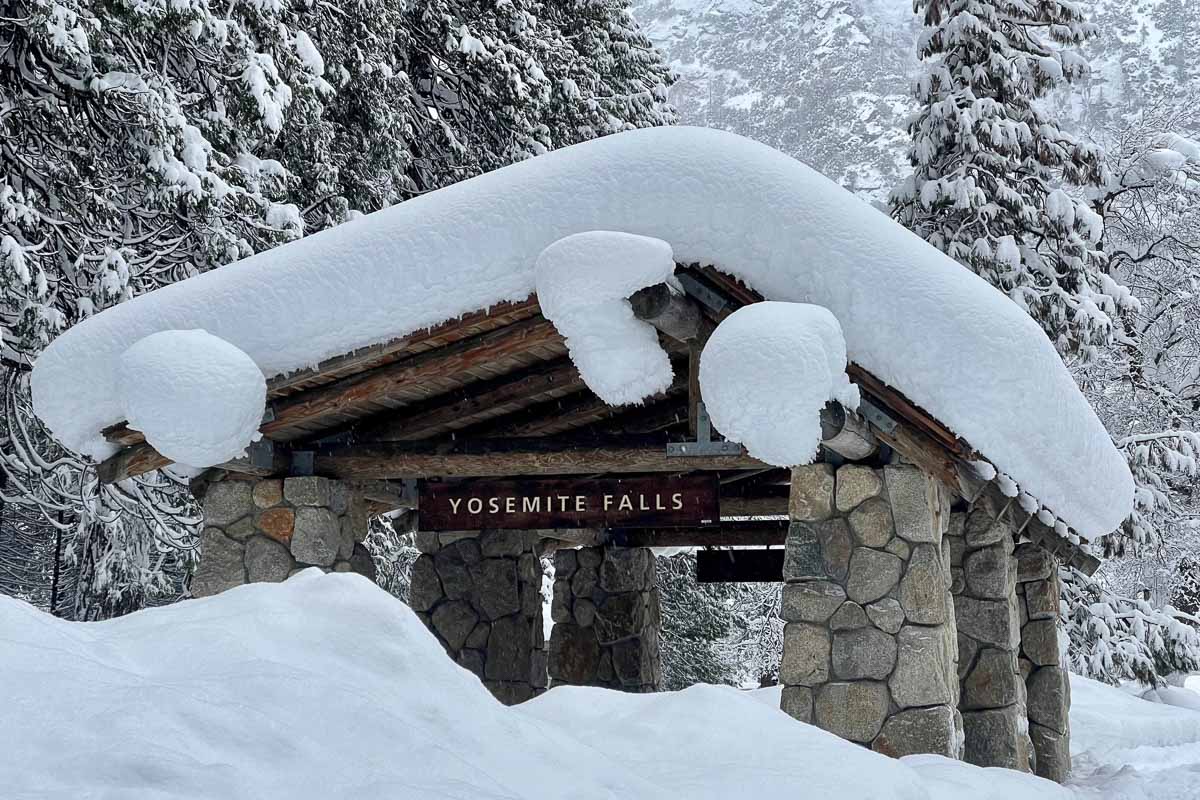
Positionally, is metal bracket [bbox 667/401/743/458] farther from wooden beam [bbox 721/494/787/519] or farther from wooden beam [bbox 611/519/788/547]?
wooden beam [bbox 611/519/788/547]

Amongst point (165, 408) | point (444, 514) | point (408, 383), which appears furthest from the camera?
point (444, 514)

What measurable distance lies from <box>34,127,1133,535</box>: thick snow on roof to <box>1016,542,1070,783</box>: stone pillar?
256cm

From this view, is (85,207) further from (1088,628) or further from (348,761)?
(1088,628)

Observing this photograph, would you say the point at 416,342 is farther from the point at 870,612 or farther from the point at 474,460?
the point at 870,612

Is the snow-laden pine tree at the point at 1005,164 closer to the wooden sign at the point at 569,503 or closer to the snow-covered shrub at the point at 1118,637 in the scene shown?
the snow-covered shrub at the point at 1118,637

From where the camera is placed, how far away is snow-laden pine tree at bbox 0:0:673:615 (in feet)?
33.3

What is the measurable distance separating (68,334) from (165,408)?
49.5 inches

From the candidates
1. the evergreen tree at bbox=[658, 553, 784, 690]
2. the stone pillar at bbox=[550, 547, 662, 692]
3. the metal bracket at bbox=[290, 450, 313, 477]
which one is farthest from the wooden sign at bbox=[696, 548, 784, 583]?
the evergreen tree at bbox=[658, 553, 784, 690]

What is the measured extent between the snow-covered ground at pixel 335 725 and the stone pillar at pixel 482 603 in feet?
20.4

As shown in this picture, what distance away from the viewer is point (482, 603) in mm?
12016

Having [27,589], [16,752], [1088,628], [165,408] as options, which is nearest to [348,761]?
[16,752]

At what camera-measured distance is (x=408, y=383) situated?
7.71m

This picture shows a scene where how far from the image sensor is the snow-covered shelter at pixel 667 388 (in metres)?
6.61

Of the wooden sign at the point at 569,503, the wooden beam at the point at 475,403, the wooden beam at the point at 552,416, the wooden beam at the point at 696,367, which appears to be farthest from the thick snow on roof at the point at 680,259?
the wooden beam at the point at 552,416
